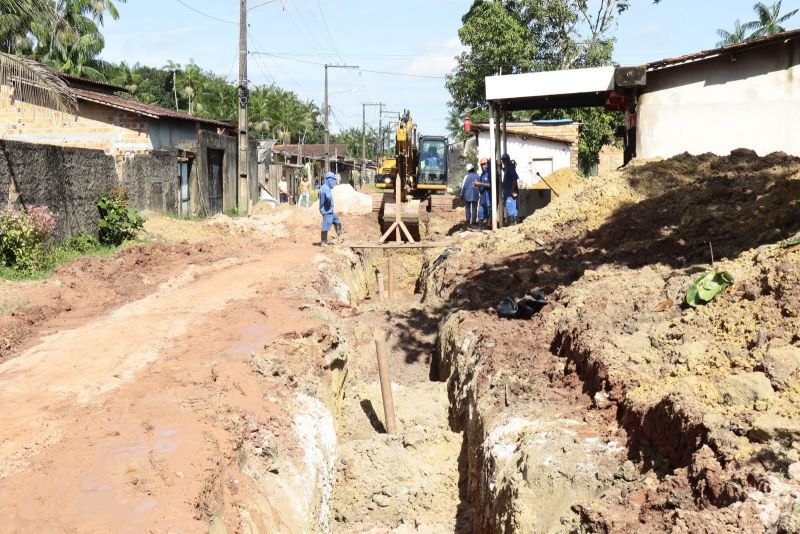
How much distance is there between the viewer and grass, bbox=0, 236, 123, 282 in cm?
1322

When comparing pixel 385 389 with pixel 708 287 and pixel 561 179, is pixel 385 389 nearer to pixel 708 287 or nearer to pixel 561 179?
pixel 708 287

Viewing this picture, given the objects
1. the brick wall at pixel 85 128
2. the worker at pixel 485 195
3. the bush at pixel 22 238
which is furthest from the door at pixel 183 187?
the bush at pixel 22 238

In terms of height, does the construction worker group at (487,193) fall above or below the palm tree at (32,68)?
below

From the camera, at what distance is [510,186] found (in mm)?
18781

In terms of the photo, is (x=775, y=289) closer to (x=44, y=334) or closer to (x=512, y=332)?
(x=512, y=332)

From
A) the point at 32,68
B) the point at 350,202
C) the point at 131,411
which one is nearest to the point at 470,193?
the point at 350,202

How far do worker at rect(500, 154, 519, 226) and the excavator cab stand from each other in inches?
494

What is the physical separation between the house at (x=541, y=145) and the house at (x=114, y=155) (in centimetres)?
1016

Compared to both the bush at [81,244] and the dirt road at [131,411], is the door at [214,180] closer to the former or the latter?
the bush at [81,244]

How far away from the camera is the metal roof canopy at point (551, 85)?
16812mm

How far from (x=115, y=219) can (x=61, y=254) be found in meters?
2.46

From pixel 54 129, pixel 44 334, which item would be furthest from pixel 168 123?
pixel 44 334

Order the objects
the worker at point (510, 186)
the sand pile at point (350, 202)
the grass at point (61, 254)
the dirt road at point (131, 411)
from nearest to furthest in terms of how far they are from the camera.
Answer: the dirt road at point (131, 411), the grass at point (61, 254), the worker at point (510, 186), the sand pile at point (350, 202)

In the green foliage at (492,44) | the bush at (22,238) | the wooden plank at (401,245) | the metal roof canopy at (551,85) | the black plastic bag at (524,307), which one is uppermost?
the green foliage at (492,44)
